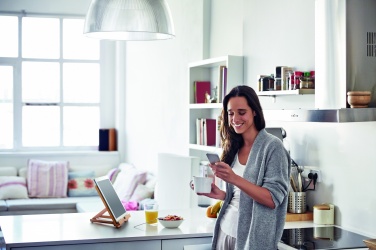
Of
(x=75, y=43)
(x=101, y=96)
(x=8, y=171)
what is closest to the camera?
(x=8, y=171)

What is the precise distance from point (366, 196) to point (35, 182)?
17.4ft

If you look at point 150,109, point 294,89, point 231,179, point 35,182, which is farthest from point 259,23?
point 35,182

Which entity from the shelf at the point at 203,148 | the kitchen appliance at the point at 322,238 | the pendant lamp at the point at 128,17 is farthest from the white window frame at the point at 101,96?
the kitchen appliance at the point at 322,238

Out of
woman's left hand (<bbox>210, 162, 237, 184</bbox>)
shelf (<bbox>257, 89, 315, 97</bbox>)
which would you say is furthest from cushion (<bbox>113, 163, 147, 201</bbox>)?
woman's left hand (<bbox>210, 162, 237, 184</bbox>)

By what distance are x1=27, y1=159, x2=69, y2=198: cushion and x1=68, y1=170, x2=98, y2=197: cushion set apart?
0.08m

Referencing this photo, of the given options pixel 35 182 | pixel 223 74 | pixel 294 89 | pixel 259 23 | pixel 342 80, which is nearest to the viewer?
pixel 342 80

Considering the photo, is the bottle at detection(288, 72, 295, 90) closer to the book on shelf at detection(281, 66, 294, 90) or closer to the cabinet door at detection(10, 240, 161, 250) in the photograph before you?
the book on shelf at detection(281, 66, 294, 90)

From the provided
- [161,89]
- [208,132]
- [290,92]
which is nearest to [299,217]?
[290,92]

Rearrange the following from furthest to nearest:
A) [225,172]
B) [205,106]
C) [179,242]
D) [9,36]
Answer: [9,36]
[205,106]
[179,242]
[225,172]

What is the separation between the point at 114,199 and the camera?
3604 millimetres

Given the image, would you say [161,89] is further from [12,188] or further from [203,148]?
[12,188]

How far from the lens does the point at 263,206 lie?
8.64ft

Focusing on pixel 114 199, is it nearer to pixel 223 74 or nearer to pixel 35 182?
pixel 223 74

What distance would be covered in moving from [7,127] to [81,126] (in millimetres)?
997
